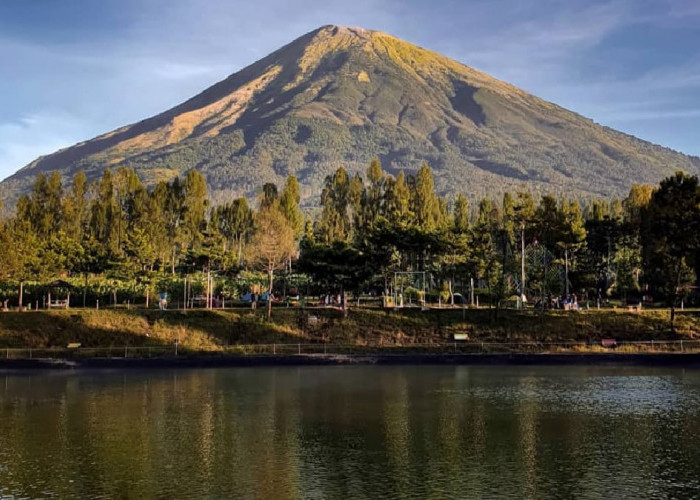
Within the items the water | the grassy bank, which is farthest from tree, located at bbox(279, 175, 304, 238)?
the water

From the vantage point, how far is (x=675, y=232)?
6116 centimetres

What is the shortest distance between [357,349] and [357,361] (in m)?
2.56

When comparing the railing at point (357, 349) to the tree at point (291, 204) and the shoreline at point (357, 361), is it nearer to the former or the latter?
the shoreline at point (357, 361)

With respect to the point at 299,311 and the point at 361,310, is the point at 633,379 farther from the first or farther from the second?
the point at 299,311

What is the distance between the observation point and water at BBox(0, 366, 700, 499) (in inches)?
900

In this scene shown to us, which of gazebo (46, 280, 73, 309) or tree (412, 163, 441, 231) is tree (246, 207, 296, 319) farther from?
tree (412, 163, 441, 231)

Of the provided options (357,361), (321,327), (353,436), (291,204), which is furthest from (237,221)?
(353,436)

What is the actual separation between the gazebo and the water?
21.4m

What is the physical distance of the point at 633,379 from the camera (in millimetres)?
44844

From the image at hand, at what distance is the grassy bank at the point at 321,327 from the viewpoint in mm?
57250

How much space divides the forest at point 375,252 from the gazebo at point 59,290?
894 millimetres

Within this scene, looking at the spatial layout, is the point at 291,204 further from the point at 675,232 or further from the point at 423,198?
the point at 675,232

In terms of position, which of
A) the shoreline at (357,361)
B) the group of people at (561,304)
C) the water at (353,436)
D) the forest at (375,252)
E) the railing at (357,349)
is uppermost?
the forest at (375,252)

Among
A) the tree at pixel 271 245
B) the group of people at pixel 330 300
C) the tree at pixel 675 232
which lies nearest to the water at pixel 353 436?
the tree at pixel 675 232
